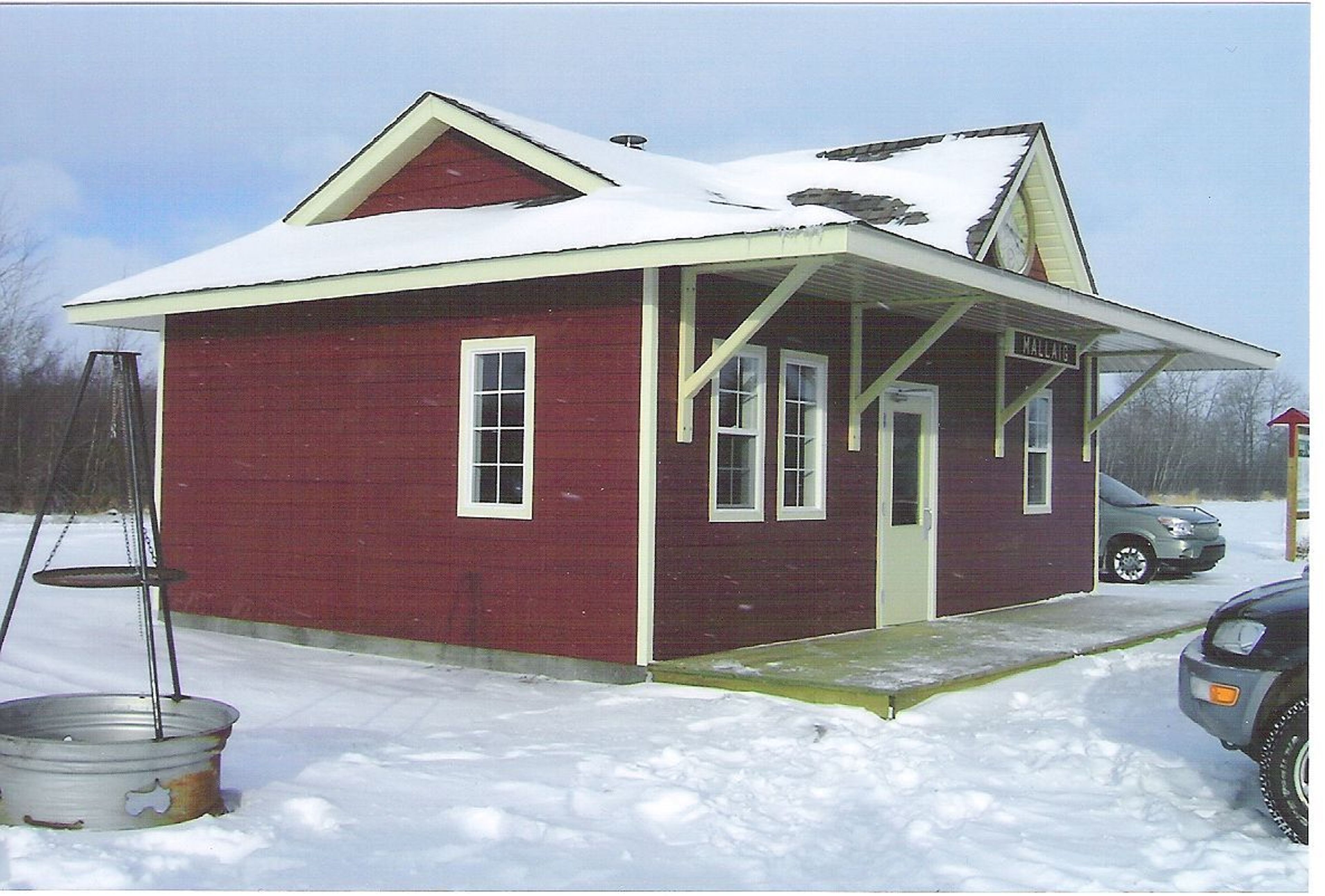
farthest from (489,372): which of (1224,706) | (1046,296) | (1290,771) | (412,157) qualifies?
(1290,771)

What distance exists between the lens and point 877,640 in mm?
11562

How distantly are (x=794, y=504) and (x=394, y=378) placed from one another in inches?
134

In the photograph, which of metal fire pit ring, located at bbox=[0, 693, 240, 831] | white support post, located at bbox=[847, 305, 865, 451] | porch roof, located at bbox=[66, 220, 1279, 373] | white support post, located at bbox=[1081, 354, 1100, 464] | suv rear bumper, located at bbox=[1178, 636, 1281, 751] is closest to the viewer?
metal fire pit ring, located at bbox=[0, 693, 240, 831]

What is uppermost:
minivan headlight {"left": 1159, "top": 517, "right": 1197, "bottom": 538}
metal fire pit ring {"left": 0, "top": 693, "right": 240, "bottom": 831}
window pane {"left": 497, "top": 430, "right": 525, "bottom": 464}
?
window pane {"left": 497, "top": 430, "right": 525, "bottom": 464}

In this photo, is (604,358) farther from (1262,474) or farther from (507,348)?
(1262,474)

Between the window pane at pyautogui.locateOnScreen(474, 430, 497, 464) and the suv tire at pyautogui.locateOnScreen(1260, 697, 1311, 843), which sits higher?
the window pane at pyautogui.locateOnScreen(474, 430, 497, 464)

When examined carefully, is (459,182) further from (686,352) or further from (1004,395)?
(1004,395)

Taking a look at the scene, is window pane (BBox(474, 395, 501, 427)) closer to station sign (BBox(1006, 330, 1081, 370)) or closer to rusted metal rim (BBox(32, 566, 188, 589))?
rusted metal rim (BBox(32, 566, 188, 589))

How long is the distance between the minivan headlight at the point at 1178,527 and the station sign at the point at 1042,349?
6595mm

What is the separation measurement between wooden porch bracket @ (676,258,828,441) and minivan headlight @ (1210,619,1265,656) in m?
3.98

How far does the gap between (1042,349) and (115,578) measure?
9.67 meters

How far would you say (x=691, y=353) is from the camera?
10102mm

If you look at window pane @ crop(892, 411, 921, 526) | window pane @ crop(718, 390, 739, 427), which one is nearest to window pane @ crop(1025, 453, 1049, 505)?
window pane @ crop(892, 411, 921, 526)

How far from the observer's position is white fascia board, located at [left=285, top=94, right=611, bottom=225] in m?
11.8
